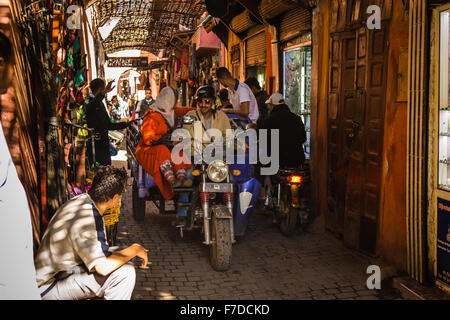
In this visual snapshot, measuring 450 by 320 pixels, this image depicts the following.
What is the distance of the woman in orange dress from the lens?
5.78 m

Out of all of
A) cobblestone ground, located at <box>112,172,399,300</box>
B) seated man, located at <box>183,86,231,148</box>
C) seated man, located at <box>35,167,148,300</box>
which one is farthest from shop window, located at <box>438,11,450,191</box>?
seated man, located at <box>35,167,148,300</box>

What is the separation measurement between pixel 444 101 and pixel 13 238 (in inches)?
145

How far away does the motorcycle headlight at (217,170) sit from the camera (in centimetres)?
528

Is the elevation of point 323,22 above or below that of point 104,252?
above

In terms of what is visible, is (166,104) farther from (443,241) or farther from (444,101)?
(443,241)

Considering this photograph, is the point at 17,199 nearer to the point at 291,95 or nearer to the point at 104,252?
the point at 104,252

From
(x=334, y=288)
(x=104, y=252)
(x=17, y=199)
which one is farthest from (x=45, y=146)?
(x=334, y=288)

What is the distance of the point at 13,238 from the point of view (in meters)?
2.49

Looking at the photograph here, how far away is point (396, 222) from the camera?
503 cm

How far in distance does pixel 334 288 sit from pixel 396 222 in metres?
1.05

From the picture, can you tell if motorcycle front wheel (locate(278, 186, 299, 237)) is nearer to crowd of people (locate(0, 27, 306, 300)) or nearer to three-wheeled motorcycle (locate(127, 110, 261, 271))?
three-wheeled motorcycle (locate(127, 110, 261, 271))

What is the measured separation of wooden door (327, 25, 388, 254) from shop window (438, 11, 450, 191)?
1.04 metres

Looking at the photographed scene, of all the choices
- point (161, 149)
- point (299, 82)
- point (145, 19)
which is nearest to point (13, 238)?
point (161, 149)

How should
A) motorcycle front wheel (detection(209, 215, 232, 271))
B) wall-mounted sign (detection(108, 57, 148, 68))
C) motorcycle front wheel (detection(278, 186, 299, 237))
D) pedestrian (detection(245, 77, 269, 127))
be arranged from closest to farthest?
motorcycle front wheel (detection(209, 215, 232, 271)), motorcycle front wheel (detection(278, 186, 299, 237)), pedestrian (detection(245, 77, 269, 127)), wall-mounted sign (detection(108, 57, 148, 68))
